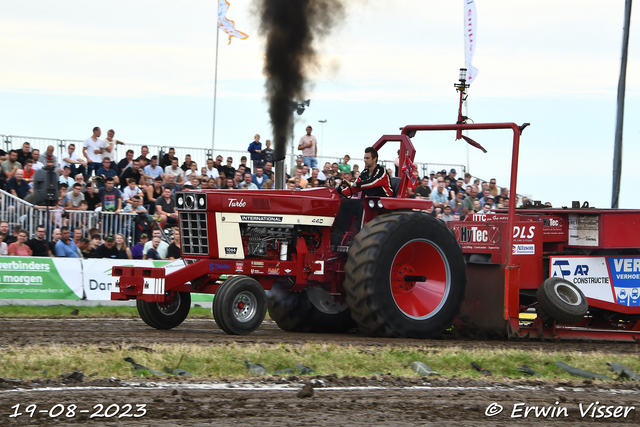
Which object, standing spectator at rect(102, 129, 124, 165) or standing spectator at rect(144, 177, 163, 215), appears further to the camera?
standing spectator at rect(102, 129, 124, 165)

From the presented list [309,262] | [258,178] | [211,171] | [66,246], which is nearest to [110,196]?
[66,246]

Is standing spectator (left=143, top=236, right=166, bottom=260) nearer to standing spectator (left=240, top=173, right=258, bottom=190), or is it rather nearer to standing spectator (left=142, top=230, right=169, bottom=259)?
standing spectator (left=142, top=230, right=169, bottom=259)

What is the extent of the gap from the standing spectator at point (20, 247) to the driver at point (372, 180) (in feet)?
22.0

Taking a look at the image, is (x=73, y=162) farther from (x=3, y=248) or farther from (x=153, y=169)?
(x=3, y=248)

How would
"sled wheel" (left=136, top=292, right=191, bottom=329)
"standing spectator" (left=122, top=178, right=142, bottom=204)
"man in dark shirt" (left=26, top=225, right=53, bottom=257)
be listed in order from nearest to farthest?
"sled wheel" (left=136, top=292, right=191, bottom=329) < "man in dark shirt" (left=26, top=225, right=53, bottom=257) < "standing spectator" (left=122, top=178, right=142, bottom=204)

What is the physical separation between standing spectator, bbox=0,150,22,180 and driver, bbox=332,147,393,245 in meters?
7.99

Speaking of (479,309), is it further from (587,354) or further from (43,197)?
(43,197)

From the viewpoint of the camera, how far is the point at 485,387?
6.48m

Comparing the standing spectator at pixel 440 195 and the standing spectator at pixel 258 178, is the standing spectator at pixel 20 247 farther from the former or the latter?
the standing spectator at pixel 440 195

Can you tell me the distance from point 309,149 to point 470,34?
20.2 ft

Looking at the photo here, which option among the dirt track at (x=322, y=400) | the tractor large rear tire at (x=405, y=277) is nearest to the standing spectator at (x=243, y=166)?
the tractor large rear tire at (x=405, y=277)

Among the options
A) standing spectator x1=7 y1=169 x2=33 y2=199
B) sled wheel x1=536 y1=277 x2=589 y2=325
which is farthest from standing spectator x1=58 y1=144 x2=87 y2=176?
sled wheel x1=536 y1=277 x2=589 y2=325

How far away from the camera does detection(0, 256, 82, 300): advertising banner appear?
13.7 m

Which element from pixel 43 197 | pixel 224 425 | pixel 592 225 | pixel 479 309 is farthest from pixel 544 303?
pixel 43 197
